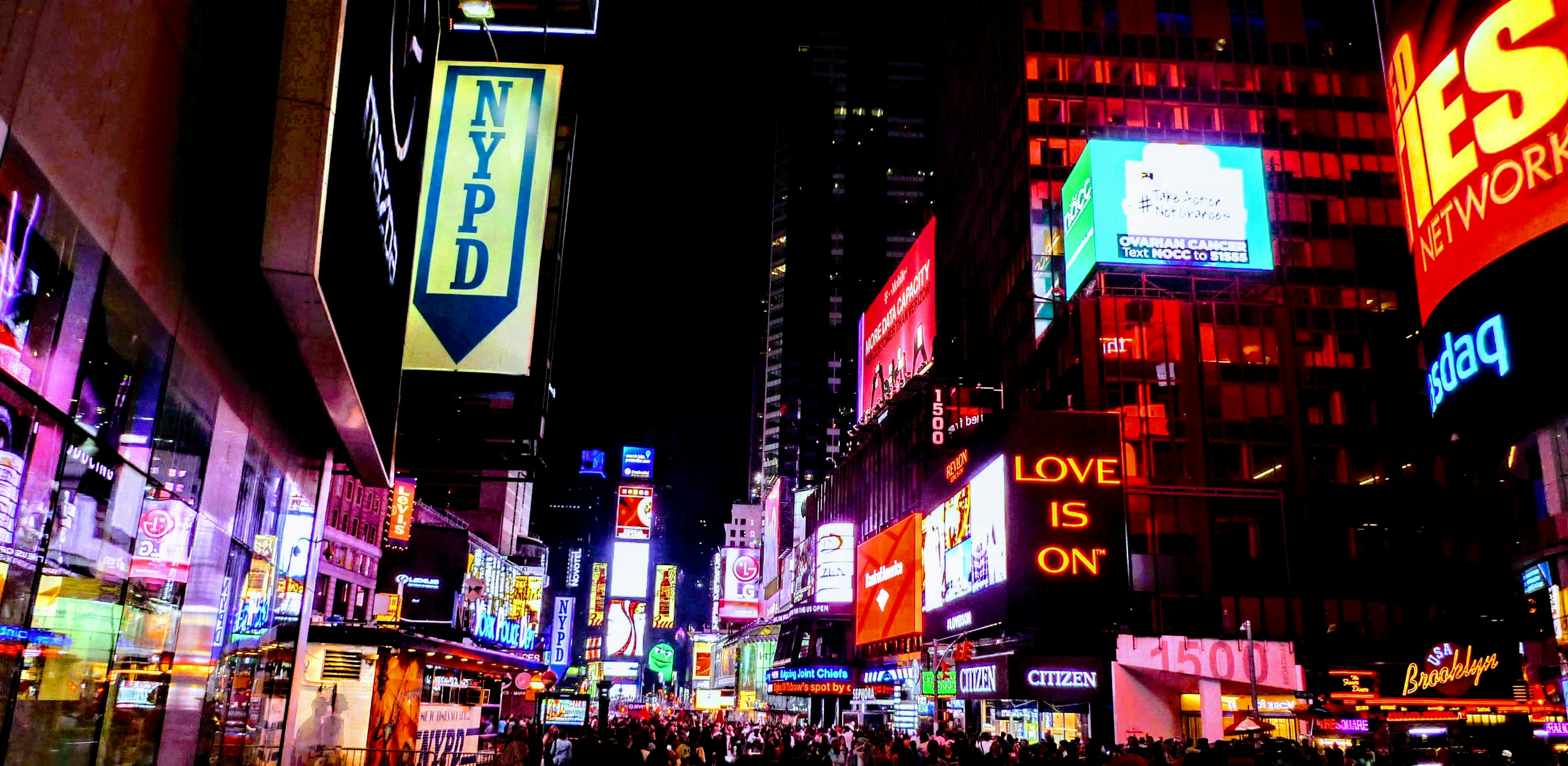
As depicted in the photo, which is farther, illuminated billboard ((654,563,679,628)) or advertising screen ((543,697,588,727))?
illuminated billboard ((654,563,679,628))

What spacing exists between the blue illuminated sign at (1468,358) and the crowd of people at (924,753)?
516 cm

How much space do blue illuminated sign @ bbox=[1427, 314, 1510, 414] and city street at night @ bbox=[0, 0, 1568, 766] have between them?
0.19 feet

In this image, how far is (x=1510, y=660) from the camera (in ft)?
137

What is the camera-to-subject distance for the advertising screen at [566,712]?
32.9 m

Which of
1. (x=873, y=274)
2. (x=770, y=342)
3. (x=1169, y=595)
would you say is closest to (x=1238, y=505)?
(x=1169, y=595)

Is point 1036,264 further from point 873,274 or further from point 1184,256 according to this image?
point 873,274

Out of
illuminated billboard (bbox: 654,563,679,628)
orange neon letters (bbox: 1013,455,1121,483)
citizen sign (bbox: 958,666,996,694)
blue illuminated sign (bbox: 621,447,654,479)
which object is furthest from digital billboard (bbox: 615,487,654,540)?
orange neon letters (bbox: 1013,455,1121,483)

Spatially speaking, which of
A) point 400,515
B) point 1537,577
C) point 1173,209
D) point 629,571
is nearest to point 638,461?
point 629,571

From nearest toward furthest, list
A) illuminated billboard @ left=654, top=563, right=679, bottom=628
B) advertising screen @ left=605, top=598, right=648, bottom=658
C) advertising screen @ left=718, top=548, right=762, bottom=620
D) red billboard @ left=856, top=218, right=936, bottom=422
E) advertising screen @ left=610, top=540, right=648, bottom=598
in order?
red billboard @ left=856, top=218, right=936, bottom=422
advertising screen @ left=605, top=598, right=648, bottom=658
advertising screen @ left=610, top=540, right=648, bottom=598
illuminated billboard @ left=654, top=563, right=679, bottom=628
advertising screen @ left=718, top=548, right=762, bottom=620

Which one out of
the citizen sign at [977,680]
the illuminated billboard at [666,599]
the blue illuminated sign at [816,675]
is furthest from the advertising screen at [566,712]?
the illuminated billboard at [666,599]

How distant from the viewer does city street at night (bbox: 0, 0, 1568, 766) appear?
5.87 meters

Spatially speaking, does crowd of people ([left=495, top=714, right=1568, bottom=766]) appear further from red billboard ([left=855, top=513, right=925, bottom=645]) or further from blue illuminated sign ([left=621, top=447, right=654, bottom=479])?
blue illuminated sign ([left=621, top=447, right=654, bottom=479])

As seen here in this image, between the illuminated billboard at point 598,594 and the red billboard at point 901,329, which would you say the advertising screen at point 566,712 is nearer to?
the red billboard at point 901,329

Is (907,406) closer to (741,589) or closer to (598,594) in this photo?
(598,594)
